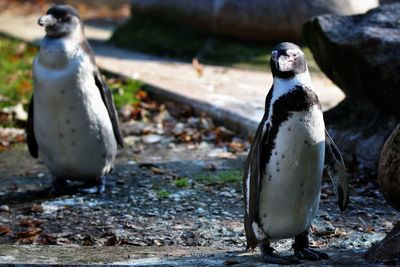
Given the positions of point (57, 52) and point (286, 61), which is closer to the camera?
point (286, 61)

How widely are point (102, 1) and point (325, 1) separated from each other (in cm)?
962

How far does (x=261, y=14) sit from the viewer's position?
35.6ft

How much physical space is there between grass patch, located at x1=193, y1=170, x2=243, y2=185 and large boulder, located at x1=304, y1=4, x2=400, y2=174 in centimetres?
78

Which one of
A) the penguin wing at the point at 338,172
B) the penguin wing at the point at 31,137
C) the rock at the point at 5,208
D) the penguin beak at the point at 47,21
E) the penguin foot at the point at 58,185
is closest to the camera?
the penguin wing at the point at 338,172

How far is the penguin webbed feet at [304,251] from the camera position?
13.7ft

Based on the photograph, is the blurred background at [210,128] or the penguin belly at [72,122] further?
the penguin belly at [72,122]

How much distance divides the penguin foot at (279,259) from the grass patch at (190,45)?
6.10 m

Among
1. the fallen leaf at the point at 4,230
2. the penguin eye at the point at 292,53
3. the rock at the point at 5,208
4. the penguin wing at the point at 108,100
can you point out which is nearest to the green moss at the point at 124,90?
the penguin wing at the point at 108,100

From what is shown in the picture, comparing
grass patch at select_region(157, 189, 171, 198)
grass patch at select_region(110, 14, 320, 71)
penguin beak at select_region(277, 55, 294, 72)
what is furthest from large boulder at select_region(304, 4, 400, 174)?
grass patch at select_region(110, 14, 320, 71)

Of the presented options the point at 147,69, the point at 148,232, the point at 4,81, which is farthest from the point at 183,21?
the point at 148,232

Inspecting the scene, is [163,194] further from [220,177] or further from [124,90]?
[124,90]

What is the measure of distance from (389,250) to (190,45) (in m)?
7.52

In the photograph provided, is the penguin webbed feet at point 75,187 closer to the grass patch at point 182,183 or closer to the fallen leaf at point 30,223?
the grass patch at point 182,183

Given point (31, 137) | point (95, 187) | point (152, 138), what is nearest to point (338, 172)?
point (95, 187)
